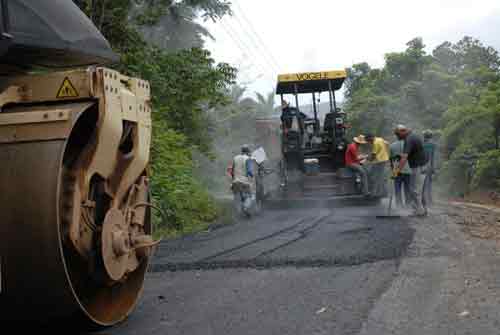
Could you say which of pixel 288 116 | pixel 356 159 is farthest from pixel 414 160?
pixel 288 116

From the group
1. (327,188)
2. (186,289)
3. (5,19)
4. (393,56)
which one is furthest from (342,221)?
(393,56)

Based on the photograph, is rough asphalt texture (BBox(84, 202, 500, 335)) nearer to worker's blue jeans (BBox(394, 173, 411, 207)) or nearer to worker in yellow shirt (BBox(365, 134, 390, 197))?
worker's blue jeans (BBox(394, 173, 411, 207))

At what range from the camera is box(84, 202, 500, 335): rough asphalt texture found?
4.10 metres

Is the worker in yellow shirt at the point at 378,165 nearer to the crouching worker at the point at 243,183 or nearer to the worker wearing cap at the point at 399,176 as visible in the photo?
the worker wearing cap at the point at 399,176

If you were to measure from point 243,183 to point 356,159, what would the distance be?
272 cm

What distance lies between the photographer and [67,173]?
3844mm

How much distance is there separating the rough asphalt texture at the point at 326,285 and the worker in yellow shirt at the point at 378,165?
515 centimetres

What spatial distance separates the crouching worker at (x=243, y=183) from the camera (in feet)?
42.4

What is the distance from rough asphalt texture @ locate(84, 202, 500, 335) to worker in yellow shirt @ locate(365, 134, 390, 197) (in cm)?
515

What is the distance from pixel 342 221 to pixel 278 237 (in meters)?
2.04

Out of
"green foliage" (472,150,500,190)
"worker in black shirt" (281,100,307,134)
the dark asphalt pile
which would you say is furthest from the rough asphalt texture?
"worker in black shirt" (281,100,307,134)

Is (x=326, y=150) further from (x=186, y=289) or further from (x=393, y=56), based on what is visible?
(x=393, y=56)

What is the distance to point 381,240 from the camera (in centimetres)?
768

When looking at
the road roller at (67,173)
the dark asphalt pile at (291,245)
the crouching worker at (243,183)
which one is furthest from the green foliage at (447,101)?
the road roller at (67,173)
